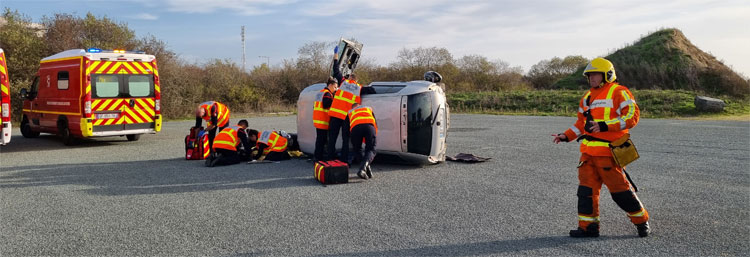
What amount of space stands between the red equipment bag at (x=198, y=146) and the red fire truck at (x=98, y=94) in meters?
3.49

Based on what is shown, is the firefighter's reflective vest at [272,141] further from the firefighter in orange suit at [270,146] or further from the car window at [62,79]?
the car window at [62,79]

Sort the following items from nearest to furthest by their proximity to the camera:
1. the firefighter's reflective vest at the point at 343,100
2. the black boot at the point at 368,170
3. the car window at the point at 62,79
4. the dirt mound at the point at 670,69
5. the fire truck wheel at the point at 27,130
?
1. the black boot at the point at 368,170
2. the firefighter's reflective vest at the point at 343,100
3. the car window at the point at 62,79
4. the fire truck wheel at the point at 27,130
5. the dirt mound at the point at 670,69

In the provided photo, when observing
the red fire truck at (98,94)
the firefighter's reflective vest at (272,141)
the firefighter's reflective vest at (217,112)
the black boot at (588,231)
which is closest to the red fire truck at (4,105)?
the red fire truck at (98,94)

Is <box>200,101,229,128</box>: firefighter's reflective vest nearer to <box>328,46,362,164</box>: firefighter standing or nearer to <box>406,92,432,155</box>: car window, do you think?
<box>328,46,362,164</box>: firefighter standing

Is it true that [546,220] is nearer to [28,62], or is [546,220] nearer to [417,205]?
[417,205]

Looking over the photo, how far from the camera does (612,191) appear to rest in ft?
16.9

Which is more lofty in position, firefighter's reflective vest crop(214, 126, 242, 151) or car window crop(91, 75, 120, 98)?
car window crop(91, 75, 120, 98)

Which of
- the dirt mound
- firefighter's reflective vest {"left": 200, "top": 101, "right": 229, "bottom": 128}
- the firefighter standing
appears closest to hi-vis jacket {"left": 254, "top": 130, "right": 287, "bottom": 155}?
firefighter's reflective vest {"left": 200, "top": 101, "right": 229, "bottom": 128}

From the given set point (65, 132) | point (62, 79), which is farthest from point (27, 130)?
point (62, 79)

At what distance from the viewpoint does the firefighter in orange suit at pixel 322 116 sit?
9406mm

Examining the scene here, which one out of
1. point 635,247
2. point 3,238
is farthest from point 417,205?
point 3,238

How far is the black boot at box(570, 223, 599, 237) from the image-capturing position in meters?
5.07

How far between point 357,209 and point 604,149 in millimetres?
2775

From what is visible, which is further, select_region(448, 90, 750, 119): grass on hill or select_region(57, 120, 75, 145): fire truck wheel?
select_region(448, 90, 750, 119): grass on hill
